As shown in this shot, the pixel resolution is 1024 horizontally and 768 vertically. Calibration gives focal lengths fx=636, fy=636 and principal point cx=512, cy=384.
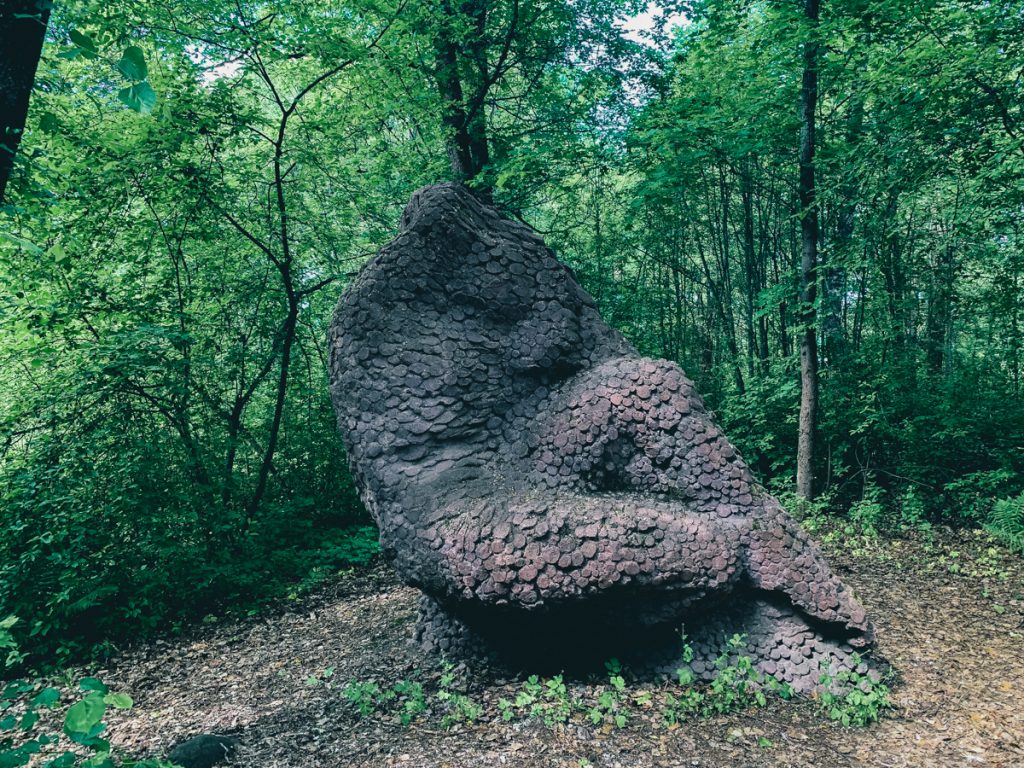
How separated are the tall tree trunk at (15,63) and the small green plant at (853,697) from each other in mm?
4667

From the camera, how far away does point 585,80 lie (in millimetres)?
8398

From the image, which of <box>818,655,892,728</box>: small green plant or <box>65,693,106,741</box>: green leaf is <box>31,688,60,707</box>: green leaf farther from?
<box>818,655,892,728</box>: small green plant

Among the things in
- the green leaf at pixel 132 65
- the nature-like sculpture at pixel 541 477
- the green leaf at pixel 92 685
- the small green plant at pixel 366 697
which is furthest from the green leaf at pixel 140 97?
the small green plant at pixel 366 697

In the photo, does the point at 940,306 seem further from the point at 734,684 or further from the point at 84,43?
the point at 84,43

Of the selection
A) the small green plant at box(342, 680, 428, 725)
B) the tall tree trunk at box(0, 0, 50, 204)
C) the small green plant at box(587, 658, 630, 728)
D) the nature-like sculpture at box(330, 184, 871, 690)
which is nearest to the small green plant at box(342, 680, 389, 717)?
the small green plant at box(342, 680, 428, 725)

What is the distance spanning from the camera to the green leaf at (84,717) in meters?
1.73

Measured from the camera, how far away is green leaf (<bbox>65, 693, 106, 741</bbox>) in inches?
68.2

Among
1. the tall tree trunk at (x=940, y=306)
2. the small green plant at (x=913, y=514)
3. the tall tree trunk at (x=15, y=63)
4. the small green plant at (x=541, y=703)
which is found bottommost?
the small green plant at (x=913, y=514)

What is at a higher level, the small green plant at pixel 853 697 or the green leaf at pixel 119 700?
the green leaf at pixel 119 700

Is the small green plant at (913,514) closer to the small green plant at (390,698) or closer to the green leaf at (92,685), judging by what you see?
the small green plant at (390,698)

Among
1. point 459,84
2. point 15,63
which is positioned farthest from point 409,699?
point 459,84

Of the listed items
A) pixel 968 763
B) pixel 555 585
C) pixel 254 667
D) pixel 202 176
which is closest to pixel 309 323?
pixel 202 176

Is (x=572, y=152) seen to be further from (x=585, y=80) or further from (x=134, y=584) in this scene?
(x=134, y=584)

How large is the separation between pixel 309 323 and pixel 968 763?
7883 millimetres
